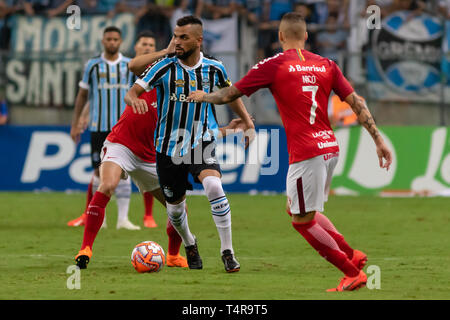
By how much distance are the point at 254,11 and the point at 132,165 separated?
10.4 m

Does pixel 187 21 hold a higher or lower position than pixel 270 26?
higher

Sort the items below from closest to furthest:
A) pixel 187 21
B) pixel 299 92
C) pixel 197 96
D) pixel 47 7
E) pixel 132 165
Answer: pixel 299 92
pixel 197 96
pixel 187 21
pixel 132 165
pixel 47 7

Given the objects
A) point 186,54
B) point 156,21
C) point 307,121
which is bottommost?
point 156,21

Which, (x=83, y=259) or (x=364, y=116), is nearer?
(x=364, y=116)

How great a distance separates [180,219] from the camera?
27.7 ft

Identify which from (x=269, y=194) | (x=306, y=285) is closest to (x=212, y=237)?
(x=306, y=285)

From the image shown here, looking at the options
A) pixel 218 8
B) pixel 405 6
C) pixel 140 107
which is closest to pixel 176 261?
pixel 140 107

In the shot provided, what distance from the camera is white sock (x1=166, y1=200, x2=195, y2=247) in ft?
27.5

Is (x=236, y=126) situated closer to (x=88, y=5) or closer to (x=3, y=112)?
(x=3, y=112)

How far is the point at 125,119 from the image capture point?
370 inches

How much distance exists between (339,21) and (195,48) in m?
10.9

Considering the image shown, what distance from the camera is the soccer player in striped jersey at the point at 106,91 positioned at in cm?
1216

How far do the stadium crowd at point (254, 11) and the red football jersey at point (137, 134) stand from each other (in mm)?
8823

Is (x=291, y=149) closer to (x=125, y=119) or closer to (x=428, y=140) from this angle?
(x=125, y=119)
